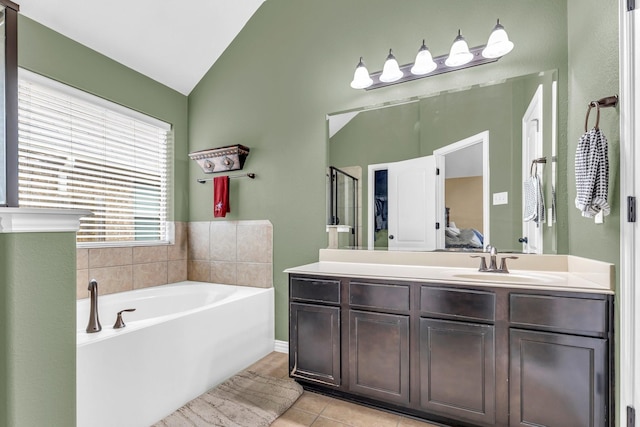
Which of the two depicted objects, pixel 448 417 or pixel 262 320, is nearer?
pixel 448 417

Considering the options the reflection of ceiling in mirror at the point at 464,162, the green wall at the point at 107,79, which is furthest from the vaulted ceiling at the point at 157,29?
the reflection of ceiling in mirror at the point at 464,162

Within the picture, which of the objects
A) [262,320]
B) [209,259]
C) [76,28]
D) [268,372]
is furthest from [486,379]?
[76,28]

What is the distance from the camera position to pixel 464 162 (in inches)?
85.2

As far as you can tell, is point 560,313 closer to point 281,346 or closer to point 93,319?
point 281,346

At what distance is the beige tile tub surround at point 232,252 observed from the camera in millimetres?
2955

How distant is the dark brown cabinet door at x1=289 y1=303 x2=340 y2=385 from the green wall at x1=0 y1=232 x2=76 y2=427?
123 centimetres

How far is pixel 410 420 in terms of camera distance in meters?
1.84

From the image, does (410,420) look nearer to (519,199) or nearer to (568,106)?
(519,199)

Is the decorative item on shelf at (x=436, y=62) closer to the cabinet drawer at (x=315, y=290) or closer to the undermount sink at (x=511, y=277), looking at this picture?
the undermount sink at (x=511, y=277)

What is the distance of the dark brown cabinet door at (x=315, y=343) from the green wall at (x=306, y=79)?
2.17 ft

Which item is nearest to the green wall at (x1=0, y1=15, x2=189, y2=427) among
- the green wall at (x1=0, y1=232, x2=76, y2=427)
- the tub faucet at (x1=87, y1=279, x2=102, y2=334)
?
the green wall at (x1=0, y1=232, x2=76, y2=427)

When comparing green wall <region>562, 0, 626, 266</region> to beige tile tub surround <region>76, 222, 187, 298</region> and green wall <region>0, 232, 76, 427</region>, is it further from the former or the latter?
beige tile tub surround <region>76, 222, 187, 298</region>

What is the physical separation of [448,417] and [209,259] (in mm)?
2497

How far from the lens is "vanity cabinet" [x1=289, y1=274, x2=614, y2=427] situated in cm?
145
